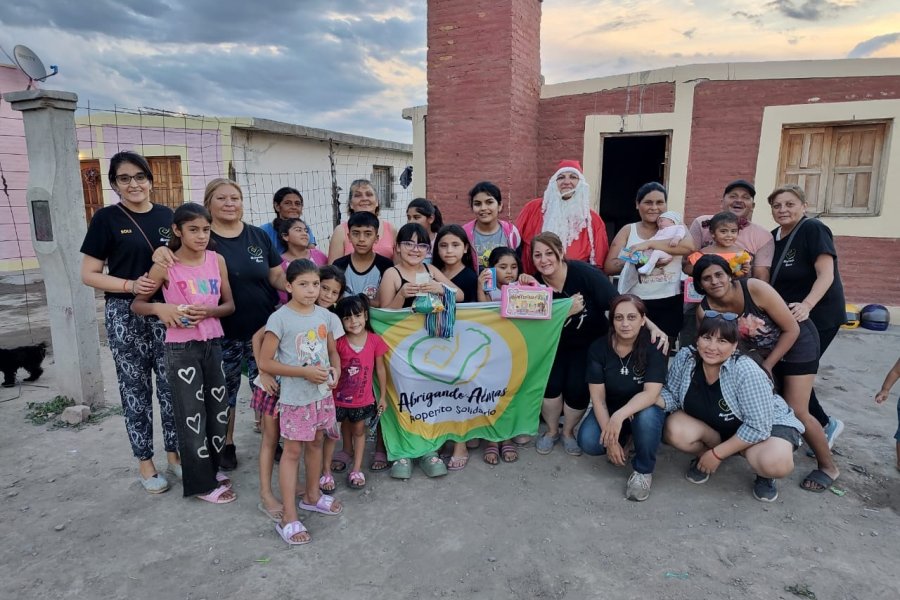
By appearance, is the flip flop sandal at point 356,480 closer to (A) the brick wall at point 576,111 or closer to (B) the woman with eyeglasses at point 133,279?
(B) the woman with eyeglasses at point 133,279

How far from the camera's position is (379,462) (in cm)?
356

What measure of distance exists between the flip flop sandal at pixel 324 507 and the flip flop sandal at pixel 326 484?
0.15 meters

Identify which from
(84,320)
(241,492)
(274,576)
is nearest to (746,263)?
(274,576)

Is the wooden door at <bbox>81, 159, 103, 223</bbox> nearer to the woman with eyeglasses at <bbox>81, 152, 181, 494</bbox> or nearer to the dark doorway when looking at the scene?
the woman with eyeglasses at <bbox>81, 152, 181, 494</bbox>

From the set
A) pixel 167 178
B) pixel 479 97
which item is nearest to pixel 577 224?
pixel 479 97

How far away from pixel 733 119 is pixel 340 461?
22.8ft

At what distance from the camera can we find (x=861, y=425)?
413 centimetres

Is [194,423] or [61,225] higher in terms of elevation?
[61,225]

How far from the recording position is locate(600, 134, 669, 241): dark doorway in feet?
36.9

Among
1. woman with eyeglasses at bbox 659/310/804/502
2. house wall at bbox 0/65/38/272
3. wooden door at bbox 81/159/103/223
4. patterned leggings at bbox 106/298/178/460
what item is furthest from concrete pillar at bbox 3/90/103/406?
house wall at bbox 0/65/38/272

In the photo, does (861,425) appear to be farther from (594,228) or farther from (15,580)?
(15,580)

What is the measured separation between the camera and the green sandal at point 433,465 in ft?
11.3

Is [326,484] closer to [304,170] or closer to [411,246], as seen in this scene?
[411,246]

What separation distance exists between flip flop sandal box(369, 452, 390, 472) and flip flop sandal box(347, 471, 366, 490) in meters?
0.20
